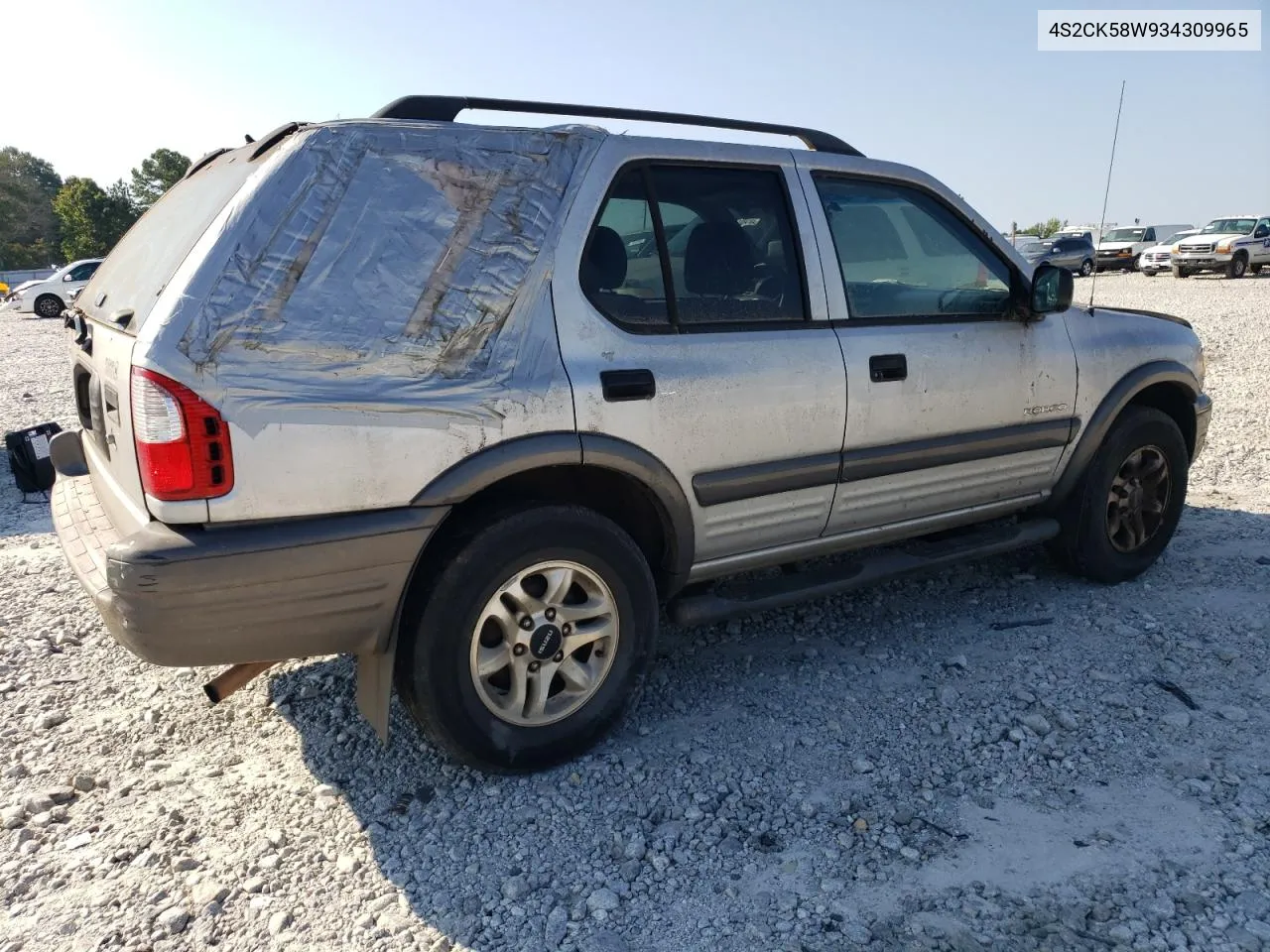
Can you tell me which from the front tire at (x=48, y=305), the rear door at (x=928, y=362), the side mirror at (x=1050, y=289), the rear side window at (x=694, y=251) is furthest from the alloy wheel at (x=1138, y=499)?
the front tire at (x=48, y=305)

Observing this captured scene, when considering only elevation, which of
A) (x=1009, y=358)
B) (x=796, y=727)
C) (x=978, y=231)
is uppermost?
(x=978, y=231)

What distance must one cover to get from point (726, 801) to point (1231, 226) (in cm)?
3144

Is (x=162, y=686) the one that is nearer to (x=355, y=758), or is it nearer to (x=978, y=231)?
(x=355, y=758)

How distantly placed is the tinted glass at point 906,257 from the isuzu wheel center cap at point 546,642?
1.64 meters

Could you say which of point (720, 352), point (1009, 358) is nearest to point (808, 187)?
point (720, 352)

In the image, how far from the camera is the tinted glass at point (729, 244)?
327cm

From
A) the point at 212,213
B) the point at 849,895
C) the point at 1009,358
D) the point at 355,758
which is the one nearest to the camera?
the point at 849,895

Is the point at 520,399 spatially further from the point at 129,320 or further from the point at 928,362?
the point at 928,362

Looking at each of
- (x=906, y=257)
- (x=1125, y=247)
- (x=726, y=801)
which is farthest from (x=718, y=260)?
(x=1125, y=247)

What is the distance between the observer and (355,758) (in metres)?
3.18

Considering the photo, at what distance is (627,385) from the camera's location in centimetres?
303

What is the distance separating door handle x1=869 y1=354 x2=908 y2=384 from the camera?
11.7ft

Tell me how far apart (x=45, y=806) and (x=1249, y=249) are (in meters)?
31.4

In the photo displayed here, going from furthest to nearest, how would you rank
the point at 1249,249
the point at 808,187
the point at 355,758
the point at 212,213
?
the point at 1249,249, the point at 808,187, the point at 355,758, the point at 212,213
